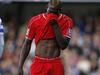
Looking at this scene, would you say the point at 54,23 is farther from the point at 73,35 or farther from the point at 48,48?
the point at 73,35

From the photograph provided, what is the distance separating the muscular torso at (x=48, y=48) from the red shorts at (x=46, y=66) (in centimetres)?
8

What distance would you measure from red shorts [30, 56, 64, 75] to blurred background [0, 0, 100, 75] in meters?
5.03

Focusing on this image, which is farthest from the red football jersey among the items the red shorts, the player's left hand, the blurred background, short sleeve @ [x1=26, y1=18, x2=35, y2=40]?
the blurred background

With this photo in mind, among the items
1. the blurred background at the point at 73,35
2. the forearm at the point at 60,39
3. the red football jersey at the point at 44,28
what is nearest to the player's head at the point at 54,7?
the red football jersey at the point at 44,28

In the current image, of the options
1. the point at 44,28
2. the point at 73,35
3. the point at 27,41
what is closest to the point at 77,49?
the point at 73,35

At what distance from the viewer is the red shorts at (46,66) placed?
31.9 feet

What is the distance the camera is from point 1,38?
10.2 meters

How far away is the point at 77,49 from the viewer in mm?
15680

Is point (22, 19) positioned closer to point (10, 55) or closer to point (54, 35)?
point (10, 55)

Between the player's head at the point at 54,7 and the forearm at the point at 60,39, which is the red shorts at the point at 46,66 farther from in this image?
the player's head at the point at 54,7

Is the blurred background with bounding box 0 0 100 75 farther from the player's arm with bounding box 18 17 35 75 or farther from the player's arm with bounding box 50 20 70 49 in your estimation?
the player's arm with bounding box 50 20 70 49

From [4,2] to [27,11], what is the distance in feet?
5.16

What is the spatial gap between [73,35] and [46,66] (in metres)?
6.73

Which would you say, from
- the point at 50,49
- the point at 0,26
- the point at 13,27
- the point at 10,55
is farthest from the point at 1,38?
the point at 13,27
